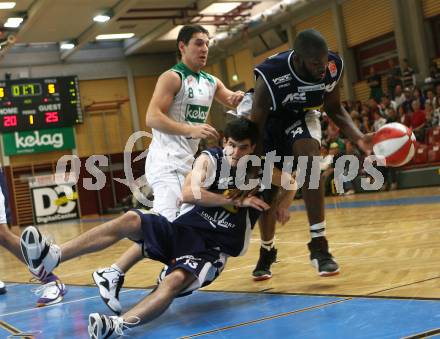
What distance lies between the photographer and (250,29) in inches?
846

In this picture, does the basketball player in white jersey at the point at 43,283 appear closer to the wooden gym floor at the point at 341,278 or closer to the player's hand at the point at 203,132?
the wooden gym floor at the point at 341,278

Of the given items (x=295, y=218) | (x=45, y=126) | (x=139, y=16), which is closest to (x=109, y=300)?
(x=295, y=218)

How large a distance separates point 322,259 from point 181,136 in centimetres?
132

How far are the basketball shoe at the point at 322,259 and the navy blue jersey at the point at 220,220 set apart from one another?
0.62 m

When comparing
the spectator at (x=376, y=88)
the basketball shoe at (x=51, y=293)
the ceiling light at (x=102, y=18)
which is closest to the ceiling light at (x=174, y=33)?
the ceiling light at (x=102, y=18)

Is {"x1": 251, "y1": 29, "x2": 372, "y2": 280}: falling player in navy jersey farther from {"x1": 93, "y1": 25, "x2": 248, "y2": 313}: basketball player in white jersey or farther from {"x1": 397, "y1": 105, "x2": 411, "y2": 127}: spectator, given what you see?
Answer: {"x1": 397, "y1": 105, "x2": 411, "y2": 127}: spectator

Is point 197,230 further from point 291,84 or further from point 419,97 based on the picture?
point 419,97

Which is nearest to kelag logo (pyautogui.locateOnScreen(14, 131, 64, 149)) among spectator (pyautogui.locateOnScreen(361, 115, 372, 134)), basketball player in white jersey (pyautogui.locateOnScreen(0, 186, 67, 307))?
spectator (pyautogui.locateOnScreen(361, 115, 372, 134))

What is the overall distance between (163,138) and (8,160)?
19881 millimetres

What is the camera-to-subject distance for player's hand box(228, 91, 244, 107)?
4.74 meters

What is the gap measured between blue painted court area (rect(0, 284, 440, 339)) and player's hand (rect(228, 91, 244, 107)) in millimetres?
1395

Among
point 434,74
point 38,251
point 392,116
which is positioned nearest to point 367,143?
point 38,251

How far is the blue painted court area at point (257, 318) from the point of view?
2.81 m

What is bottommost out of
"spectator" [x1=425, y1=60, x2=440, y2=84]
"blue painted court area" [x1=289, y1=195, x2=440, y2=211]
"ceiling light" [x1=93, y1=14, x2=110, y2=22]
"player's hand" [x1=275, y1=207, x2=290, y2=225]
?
"blue painted court area" [x1=289, y1=195, x2=440, y2=211]
